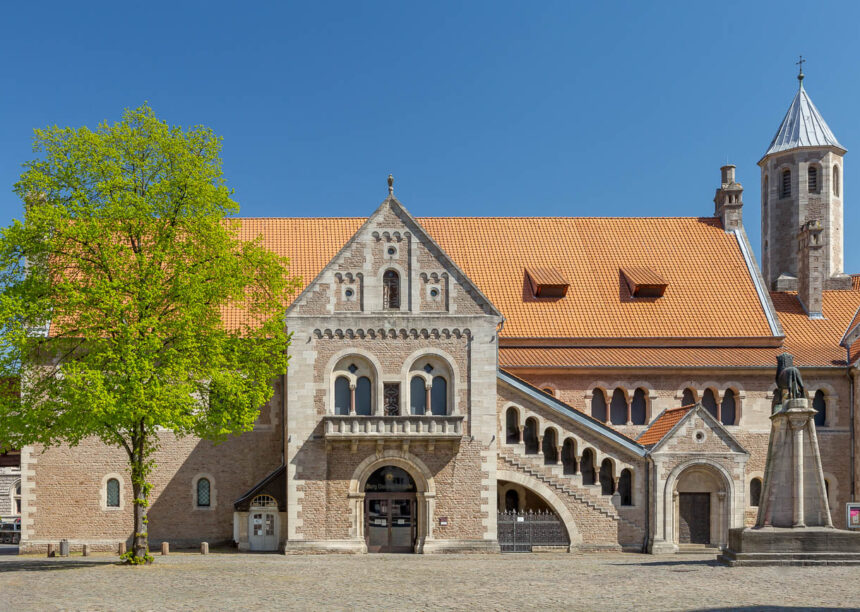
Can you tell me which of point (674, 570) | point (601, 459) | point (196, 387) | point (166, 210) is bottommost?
point (674, 570)

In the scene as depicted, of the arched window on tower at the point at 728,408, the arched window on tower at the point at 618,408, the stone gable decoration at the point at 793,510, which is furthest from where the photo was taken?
the arched window on tower at the point at 728,408

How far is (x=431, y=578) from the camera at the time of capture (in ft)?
84.3

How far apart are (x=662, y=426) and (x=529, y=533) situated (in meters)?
6.42

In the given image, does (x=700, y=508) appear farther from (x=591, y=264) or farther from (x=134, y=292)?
(x=134, y=292)

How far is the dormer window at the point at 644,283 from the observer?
41.1 meters

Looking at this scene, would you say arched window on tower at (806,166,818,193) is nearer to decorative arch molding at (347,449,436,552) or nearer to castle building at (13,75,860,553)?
castle building at (13,75,860,553)

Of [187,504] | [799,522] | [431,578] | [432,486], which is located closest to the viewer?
[431,578]

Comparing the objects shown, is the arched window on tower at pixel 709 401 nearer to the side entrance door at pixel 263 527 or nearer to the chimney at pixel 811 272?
the chimney at pixel 811 272

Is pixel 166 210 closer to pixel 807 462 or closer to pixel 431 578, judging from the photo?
pixel 431 578

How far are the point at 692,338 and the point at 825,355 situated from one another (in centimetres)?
575

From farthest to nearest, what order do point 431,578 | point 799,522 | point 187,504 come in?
1. point 187,504
2. point 799,522
3. point 431,578

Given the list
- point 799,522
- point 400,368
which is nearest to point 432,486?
point 400,368

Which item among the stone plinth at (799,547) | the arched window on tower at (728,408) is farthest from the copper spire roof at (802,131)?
the stone plinth at (799,547)

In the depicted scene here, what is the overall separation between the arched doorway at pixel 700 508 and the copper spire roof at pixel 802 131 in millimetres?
23209
